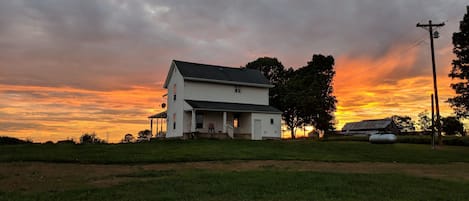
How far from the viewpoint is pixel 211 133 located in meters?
34.1

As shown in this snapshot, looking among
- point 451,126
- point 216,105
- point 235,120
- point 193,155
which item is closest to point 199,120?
point 216,105

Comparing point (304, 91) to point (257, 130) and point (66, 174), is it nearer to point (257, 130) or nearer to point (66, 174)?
point (257, 130)

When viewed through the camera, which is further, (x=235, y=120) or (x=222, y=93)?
(x=235, y=120)

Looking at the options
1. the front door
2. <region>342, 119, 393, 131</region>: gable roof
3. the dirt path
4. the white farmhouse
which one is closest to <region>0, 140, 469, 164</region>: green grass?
the dirt path

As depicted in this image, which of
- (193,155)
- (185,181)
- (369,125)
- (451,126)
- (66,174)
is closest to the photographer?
(185,181)

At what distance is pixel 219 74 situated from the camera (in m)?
38.1

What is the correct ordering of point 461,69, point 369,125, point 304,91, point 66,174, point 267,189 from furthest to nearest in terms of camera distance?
point 369,125
point 304,91
point 461,69
point 66,174
point 267,189

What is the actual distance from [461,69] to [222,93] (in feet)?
69.4

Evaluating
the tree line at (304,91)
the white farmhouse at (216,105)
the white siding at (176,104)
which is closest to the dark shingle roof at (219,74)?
the white farmhouse at (216,105)

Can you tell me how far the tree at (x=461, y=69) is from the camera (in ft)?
111

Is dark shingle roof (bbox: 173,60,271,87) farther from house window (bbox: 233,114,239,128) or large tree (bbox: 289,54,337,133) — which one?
large tree (bbox: 289,54,337,133)

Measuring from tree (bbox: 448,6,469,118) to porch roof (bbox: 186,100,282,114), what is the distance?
16052 millimetres

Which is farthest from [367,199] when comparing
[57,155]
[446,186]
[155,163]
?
[57,155]

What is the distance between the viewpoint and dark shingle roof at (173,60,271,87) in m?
35.9
